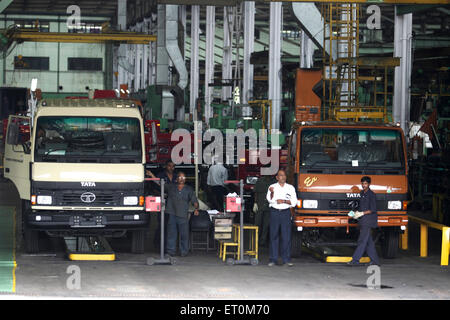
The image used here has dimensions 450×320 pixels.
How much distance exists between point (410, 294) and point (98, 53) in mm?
62610

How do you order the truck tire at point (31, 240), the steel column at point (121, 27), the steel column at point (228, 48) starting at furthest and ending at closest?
the steel column at point (121, 27) < the steel column at point (228, 48) < the truck tire at point (31, 240)

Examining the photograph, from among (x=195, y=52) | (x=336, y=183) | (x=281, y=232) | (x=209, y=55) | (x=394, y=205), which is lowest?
(x=281, y=232)

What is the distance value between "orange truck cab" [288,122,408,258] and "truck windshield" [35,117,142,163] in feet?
10.6

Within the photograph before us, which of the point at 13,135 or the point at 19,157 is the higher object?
the point at 13,135

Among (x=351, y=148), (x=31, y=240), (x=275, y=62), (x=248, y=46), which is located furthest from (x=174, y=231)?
(x=248, y=46)

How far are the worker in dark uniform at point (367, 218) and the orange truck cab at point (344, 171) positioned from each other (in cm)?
49

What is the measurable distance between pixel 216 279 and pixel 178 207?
2.68m

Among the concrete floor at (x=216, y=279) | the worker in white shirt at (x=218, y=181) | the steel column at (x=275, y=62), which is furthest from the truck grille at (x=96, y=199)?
the steel column at (x=275, y=62)

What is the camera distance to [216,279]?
13594mm

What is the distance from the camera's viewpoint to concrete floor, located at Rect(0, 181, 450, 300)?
12.1 meters

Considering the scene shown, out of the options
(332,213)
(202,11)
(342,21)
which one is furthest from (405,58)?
(202,11)

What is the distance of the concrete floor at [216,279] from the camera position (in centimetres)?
1212

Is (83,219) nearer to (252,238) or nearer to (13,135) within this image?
(13,135)

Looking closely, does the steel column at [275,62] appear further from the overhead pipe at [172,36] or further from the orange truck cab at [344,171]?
the orange truck cab at [344,171]
